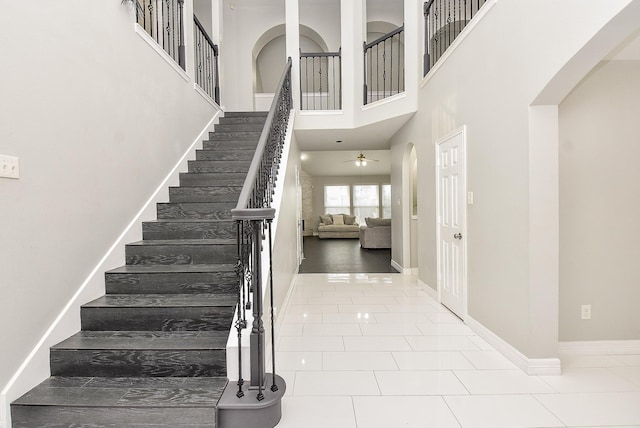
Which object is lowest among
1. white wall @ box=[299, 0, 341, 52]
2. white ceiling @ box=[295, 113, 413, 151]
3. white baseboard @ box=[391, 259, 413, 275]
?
white baseboard @ box=[391, 259, 413, 275]

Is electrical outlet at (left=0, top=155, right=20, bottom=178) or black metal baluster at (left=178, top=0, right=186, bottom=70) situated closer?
electrical outlet at (left=0, top=155, right=20, bottom=178)

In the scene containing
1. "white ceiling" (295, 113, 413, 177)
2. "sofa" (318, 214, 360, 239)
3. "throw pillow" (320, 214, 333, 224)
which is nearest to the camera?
"white ceiling" (295, 113, 413, 177)

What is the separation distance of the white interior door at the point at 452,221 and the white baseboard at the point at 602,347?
918 millimetres

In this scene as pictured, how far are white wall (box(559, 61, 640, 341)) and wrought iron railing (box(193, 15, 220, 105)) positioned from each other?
468 cm

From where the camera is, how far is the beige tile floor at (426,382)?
195 cm

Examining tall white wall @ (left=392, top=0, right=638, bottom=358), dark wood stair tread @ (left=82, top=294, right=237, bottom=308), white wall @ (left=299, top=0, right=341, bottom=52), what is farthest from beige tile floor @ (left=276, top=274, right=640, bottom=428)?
white wall @ (left=299, top=0, right=341, bottom=52)

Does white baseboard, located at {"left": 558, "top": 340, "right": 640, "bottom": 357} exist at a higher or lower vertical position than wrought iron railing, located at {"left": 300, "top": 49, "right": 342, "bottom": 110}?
lower

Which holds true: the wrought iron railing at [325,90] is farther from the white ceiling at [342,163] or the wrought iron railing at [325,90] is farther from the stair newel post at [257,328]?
the stair newel post at [257,328]

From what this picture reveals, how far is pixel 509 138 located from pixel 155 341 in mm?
2943

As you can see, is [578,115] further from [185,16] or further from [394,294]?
[185,16]

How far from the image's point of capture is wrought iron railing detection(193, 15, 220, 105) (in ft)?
16.4

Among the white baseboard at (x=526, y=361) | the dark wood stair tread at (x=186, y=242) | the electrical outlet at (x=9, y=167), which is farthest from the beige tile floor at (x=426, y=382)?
the electrical outlet at (x=9, y=167)

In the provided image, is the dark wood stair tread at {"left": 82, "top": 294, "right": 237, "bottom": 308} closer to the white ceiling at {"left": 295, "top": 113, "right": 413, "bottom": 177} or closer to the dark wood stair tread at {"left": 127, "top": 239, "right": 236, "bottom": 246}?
the dark wood stair tread at {"left": 127, "top": 239, "right": 236, "bottom": 246}

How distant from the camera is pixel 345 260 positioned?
7.51 metres
